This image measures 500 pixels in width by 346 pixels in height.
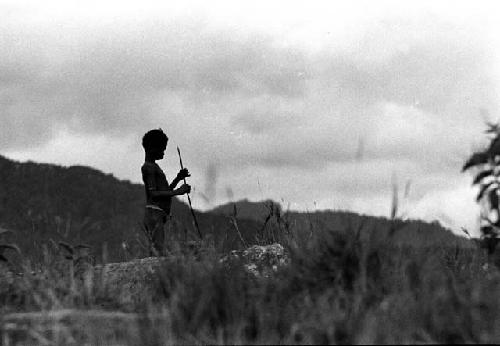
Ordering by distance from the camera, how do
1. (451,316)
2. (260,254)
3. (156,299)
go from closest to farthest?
(451,316) → (156,299) → (260,254)

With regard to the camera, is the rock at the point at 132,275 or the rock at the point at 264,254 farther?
the rock at the point at 264,254

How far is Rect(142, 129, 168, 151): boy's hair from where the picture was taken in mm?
8742

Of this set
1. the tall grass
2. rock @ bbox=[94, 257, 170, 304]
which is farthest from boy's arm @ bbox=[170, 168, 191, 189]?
the tall grass

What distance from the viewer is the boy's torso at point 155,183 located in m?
8.48

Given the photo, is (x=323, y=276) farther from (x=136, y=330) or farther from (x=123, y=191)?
(x=123, y=191)

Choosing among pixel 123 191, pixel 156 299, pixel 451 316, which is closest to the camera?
pixel 451 316

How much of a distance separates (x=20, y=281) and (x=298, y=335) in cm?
261

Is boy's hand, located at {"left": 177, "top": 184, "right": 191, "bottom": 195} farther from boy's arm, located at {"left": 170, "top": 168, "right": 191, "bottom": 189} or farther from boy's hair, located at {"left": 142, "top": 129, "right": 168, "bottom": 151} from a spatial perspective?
boy's hair, located at {"left": 142, "top": 129, "right": 168, "bottom": 151}

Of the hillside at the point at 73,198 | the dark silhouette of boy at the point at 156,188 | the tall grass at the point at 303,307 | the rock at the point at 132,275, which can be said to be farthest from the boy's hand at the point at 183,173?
the hillside at the point at 73,198

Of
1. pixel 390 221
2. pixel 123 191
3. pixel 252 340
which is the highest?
pixel 123 191

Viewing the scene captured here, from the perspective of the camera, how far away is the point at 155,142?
8.77 meters

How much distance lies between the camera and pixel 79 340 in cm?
414

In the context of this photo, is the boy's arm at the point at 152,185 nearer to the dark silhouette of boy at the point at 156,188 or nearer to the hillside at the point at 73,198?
the dark silhouette of boy at the point at 156,188

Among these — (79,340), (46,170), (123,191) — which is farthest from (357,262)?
(123,191)
